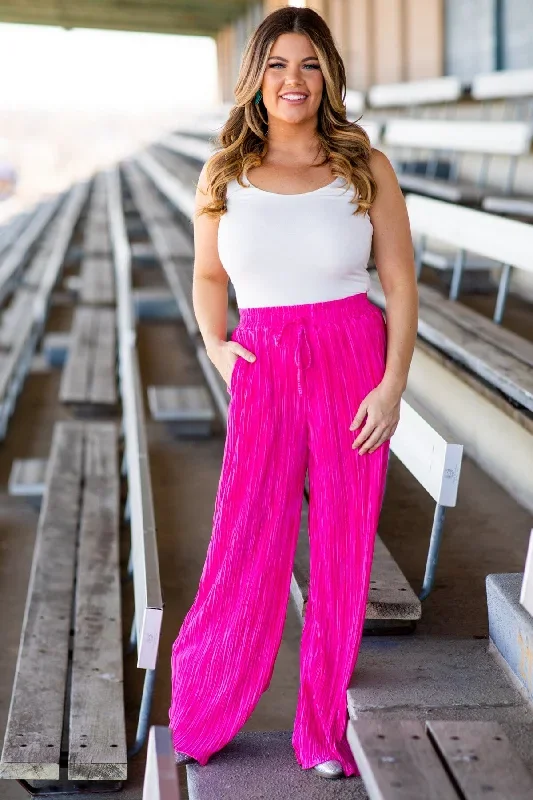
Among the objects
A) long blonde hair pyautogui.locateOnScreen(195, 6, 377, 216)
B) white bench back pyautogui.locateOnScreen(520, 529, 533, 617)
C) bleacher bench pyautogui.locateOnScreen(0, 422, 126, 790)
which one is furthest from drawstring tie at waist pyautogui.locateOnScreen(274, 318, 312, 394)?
bleacher bench pyautogui.locateOnScreen(0, 422, 126, 790)

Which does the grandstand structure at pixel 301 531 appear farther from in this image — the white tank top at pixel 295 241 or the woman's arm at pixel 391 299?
the white tank top at pixel 295 241

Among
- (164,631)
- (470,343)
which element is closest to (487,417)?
(470,343)

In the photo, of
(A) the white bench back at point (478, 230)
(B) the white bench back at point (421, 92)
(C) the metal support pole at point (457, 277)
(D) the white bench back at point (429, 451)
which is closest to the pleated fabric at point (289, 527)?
(D) the white bench back at point (429, 451)

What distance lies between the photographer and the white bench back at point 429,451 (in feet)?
8.30

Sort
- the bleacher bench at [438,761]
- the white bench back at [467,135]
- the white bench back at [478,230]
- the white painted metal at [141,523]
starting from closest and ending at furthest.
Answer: the bleacher bench at [438,761]
the white painted metal at [141,523]
the white bench back at [478,230]
the white bench back at [467,135]

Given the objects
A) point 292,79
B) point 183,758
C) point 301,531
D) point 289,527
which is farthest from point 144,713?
point 292,79

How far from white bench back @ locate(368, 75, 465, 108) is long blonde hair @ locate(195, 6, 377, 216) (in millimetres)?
6044

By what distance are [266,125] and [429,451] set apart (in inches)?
39.5

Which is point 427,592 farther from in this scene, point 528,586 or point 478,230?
point 478,230

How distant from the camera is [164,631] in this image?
338 centimetres

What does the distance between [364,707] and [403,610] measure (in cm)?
44

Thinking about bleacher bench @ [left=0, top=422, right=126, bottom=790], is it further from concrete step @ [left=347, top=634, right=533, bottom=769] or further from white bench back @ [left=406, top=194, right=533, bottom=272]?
white bench back @ [left=406, top=194, right=533, bottom=272]

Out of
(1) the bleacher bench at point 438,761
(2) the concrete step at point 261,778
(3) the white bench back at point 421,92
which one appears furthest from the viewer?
(3) the white bench back at point 421,92

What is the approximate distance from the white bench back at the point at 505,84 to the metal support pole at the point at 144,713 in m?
4.90
